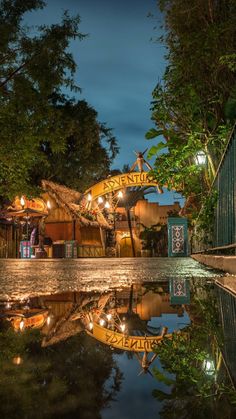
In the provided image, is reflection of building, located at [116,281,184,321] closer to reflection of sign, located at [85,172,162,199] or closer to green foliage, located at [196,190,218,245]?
green foliage, located at [196,190,218,245]

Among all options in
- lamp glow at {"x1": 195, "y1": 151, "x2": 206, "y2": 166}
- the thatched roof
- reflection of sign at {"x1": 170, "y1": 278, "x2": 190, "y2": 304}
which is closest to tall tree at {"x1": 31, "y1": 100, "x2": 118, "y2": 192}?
the thatched roof

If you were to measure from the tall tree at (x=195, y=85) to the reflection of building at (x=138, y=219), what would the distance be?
96.4ft

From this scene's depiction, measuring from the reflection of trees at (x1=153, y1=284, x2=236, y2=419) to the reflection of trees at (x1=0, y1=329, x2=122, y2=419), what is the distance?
0.16 metres

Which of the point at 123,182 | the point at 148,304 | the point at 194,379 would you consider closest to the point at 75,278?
the point at 148,304

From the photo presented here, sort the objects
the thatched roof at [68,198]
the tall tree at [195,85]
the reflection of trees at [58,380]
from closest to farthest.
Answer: the reflection of trees at [58,380] → the tall tree at [195,85] → the thatched roof at [68,198]

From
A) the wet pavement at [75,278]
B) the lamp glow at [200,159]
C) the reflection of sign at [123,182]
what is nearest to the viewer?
the wet pavement at [75,278]

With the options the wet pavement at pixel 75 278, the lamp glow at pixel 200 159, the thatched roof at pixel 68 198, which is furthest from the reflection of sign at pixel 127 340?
the thatched roof at pixel 68 198

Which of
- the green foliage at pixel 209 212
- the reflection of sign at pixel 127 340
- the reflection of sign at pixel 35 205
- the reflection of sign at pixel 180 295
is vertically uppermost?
the reflection of sign at pixel 35 205

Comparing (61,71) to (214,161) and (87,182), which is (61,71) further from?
(87,182)

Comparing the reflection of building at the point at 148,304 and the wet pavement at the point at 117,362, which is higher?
the wet pavement at the point at 117,362

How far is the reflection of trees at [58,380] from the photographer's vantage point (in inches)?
37.6

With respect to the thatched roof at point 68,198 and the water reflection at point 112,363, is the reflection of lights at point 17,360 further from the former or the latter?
the thatched roof at point 68,198

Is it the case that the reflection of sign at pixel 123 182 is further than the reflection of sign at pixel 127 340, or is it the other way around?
the reflection of sign at pixel 123 182

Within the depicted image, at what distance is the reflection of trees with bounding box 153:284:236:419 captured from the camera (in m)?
0.99
